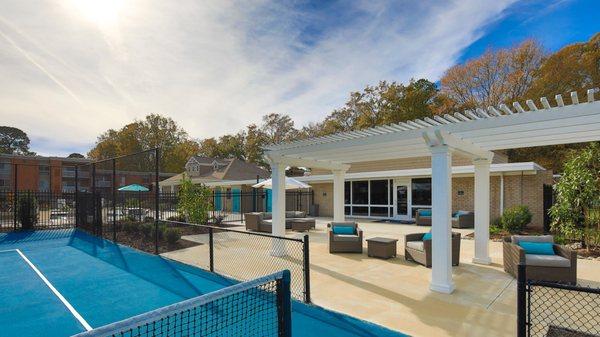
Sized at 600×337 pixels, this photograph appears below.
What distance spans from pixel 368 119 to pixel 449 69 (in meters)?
7.77

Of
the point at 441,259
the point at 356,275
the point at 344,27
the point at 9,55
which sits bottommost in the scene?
the point at 356,275

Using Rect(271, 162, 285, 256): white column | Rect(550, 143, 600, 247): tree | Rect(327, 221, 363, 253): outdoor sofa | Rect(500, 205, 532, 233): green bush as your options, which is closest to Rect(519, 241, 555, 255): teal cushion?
Rect(550, 143, 600, 247): tree

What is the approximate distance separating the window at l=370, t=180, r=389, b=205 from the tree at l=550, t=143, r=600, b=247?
10.6 m

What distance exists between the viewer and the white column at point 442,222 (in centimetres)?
603

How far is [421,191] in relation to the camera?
1892cm

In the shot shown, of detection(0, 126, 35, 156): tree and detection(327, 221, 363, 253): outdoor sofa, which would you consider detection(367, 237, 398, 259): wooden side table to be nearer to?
detection(327, 221, 363, 253): outdoor sofa

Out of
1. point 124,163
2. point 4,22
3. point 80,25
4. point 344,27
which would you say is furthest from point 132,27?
point 124,163

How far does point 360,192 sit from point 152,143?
42.0 m

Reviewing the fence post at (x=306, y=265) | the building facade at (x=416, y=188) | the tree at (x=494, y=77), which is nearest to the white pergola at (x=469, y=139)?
the fence post at (x=306, y=265)

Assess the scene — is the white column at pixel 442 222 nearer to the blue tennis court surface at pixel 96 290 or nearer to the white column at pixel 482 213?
the blue tennis court surface at pixel 96 290

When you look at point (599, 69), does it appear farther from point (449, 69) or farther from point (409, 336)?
point (409, 336)

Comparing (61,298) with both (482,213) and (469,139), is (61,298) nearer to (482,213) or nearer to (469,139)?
(469,139)

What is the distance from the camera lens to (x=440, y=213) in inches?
240

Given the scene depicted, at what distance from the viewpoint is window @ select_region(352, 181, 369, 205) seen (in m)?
21.3
